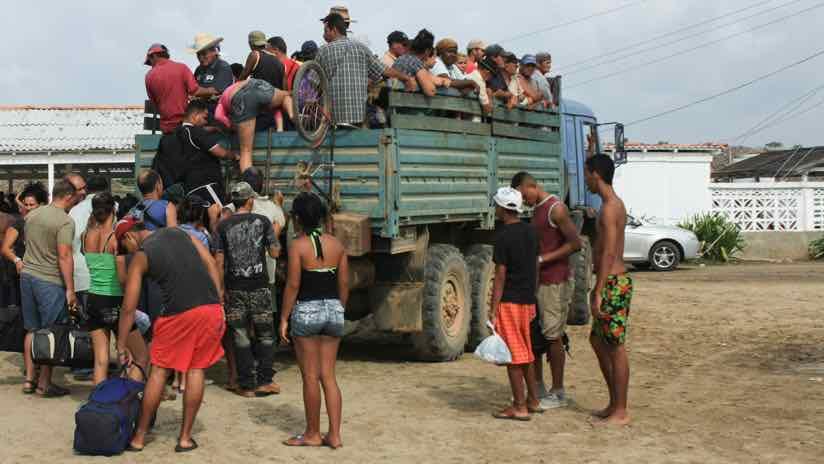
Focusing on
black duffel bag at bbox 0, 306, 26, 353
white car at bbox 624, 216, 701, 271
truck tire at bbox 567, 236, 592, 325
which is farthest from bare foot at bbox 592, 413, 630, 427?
white car at bbox 624, 216, 701, 271

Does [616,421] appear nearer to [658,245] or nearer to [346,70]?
[346,70]

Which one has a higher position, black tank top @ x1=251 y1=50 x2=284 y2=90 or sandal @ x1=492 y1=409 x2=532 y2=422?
black tank top @ x1=251 y1=50 x2=284 y2=90

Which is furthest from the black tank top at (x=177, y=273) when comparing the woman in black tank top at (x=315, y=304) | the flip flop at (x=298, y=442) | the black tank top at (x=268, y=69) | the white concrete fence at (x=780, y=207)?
the white concrete fence at (x=780, y=207)

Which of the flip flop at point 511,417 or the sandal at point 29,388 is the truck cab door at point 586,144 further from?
the sandal at point 29,388

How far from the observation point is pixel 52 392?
867 centimetres

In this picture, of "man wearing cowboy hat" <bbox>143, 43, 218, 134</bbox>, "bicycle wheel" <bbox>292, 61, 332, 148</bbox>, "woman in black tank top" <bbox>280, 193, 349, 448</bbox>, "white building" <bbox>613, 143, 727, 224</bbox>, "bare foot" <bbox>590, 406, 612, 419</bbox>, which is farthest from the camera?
"white building" <bbox>613, 143, 727, 224</bbox>

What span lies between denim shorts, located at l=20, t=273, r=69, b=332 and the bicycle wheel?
2.40m

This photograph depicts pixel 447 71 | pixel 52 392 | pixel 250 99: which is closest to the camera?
pixel 52 392

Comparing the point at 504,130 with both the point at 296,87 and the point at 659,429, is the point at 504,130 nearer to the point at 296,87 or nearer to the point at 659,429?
the point at 296,87

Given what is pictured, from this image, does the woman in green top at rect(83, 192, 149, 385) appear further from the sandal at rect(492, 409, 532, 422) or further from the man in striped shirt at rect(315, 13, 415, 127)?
the sandal at rect(492, 409, 532, 422)

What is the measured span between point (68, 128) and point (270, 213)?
19.6 metres

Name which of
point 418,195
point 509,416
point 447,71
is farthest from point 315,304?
point 447,71

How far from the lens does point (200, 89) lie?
1001 centimetres

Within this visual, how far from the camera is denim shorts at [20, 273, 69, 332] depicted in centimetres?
849
